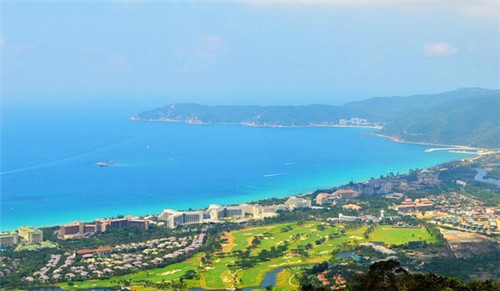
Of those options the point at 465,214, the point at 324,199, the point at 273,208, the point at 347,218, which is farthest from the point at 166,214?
the point at 465,214

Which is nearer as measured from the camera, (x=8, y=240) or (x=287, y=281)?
(x=287, y=281)

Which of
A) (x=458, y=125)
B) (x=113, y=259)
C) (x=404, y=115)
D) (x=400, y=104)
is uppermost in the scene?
(x=400, y=104)

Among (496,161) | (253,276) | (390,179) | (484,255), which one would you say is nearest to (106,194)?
(390,179)

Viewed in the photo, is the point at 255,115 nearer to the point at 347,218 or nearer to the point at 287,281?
the point at 347,218

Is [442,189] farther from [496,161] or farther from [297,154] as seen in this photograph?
[297,154]

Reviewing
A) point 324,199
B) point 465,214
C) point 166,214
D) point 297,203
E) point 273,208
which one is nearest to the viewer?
point 166,214

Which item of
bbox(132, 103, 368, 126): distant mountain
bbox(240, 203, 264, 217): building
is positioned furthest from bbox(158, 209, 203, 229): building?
bbox(132, 103, 368, 126): distant mountain
